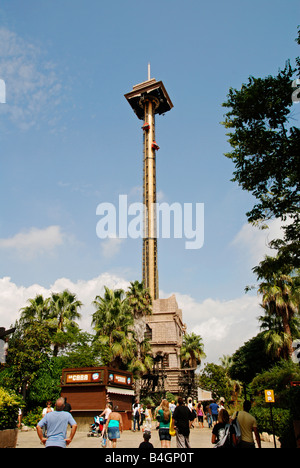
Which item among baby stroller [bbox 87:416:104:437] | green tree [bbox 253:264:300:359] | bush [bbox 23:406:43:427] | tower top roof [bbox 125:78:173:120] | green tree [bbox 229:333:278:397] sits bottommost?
bush [bbox 23:406:43:427]

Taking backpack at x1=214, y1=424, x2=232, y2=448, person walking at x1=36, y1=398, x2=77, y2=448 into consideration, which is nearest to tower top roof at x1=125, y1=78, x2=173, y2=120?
backpack at x1=214, y1=424, x2=232, y2=448

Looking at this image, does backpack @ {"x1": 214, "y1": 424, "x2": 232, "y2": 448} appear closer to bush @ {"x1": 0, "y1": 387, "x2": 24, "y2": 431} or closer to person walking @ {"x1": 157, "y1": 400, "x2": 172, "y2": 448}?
person walking @ {"x1": 157, "y1": 400, "x2": 172, "y2": 448}

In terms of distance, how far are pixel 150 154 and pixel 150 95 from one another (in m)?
19.1

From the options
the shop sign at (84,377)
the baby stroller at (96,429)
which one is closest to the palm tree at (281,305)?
the shop sign at (84,377)

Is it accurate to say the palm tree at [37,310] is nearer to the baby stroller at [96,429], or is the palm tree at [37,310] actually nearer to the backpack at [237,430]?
the baby stroller at [96,429]

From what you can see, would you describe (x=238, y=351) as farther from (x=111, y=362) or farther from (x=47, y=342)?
(x=47, y=342)

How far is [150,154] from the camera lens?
7925 centimetres

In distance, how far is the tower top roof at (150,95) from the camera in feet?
289

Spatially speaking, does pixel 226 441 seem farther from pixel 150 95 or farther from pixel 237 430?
pixel 150 95

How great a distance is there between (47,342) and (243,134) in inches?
953

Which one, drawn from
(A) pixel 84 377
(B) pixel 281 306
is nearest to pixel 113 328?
(A) pixel 84 377

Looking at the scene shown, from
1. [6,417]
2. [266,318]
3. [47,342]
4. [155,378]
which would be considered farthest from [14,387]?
[266,318]

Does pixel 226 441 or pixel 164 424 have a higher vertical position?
pixel 226 441

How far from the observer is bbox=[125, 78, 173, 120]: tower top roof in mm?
88000
